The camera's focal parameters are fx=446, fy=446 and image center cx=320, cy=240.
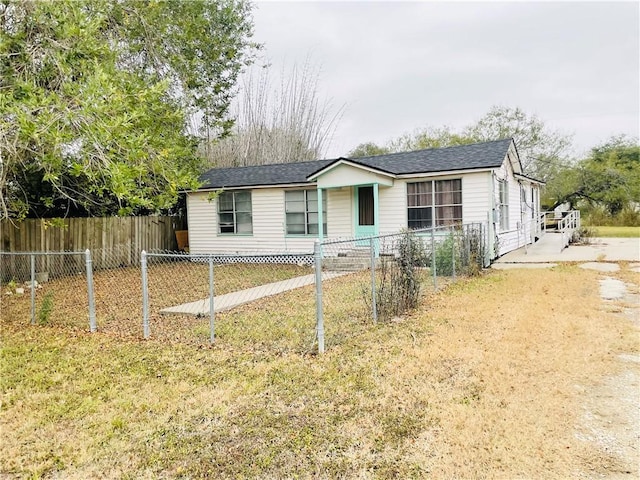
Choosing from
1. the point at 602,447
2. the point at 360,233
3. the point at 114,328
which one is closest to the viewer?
the point at 602,447

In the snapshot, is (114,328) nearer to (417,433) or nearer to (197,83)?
(417,433)

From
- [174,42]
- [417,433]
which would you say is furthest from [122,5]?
[417,433]

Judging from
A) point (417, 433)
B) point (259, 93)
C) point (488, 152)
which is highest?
point (259, 93)

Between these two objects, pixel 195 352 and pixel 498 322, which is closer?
pixel 195 352

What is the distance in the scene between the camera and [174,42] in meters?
11.4

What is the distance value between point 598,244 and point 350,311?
44.8ft

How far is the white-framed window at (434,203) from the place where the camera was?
12281mm

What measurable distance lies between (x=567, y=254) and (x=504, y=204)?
262 cm

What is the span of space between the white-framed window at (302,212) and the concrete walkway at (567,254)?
5527mm

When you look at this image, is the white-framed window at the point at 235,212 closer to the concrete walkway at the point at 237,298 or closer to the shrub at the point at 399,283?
the concrete walkway at the point at 237,298

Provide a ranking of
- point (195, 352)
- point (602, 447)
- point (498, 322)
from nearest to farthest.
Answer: point (602, 447), point (195, 352), point (498, 322)

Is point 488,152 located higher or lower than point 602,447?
higher

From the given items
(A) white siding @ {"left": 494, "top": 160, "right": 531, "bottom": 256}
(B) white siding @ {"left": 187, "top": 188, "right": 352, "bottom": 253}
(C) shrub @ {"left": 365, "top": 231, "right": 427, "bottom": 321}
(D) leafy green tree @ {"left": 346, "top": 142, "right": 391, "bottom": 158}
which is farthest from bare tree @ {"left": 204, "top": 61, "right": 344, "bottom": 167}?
(C) shrub @ {"left": 365, "top": 231, "right": 427, "bottom": 321}

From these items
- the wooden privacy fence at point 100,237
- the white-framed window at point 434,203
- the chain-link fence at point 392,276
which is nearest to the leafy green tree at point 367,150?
the wooden privacy fence at point 100,237
